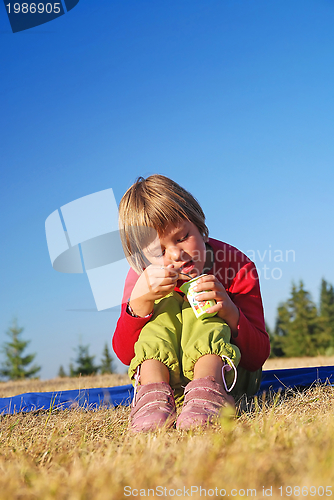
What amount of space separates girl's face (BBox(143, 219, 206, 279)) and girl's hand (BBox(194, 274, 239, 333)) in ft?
1.09

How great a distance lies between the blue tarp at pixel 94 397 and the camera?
8.34ft

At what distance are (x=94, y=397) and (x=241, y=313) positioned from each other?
4.56ft

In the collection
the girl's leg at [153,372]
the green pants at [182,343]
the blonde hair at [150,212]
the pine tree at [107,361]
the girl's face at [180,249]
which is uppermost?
the blonde hair at [150,212]

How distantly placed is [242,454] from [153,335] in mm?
994

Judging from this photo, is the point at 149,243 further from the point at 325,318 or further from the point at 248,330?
the point at 325,318

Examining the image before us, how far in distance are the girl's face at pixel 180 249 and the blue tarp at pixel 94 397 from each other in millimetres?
953

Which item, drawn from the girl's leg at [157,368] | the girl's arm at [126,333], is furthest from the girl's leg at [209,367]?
the girl's arm at [126,333]

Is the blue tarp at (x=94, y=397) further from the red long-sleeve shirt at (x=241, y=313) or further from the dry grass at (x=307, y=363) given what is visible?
the dry grass at (x=307, y=363)

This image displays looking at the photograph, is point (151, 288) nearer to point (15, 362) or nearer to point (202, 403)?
point (202, 403)

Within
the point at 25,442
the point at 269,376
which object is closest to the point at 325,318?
the point at 269,376

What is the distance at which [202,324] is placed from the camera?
6.26 ft

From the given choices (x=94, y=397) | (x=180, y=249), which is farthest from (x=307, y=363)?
(x=180, y=249)

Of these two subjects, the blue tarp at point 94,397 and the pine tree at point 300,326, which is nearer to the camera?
the blue tarp at point 94,397

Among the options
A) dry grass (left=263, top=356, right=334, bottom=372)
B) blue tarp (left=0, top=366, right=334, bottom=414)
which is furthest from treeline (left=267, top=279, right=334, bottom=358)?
blue tarp (left=0, top=366, right=334, bottom=414)
